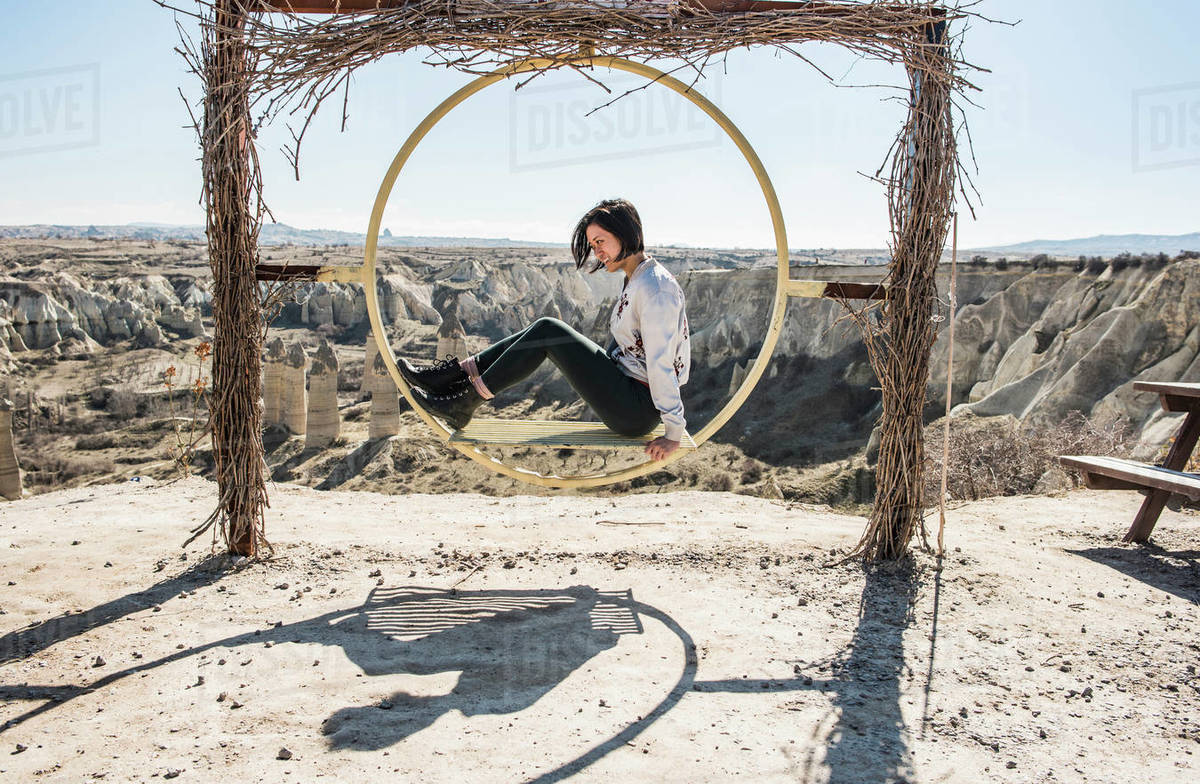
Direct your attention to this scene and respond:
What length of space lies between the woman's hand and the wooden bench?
2867 mm

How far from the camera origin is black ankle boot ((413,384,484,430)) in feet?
13.6

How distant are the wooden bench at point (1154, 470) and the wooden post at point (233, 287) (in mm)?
4930

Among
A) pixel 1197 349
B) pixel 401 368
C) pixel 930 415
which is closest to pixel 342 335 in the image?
pixel 930 415

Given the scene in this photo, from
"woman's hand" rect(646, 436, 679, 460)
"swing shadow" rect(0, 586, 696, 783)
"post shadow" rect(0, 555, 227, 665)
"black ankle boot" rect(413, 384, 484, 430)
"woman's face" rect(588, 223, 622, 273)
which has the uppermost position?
"woman's face" rect(588, 223, 622, 273)

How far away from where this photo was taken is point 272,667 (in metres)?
3.30

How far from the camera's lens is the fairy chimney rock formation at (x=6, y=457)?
79.8ft

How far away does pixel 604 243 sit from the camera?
3969mm

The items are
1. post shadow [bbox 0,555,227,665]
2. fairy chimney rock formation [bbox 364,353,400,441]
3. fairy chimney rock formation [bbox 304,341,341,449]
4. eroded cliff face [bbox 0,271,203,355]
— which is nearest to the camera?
post shadow [bbox 0,555,227,665]

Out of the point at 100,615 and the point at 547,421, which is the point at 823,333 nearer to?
the point at 547,421

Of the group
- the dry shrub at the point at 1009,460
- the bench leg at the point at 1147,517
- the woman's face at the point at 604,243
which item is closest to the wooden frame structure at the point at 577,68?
the woman's face at the point at 604,243

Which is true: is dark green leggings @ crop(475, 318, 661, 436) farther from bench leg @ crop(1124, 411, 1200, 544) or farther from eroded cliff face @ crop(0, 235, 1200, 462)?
bench leg @ crop(1124, 411, 1200, 544)

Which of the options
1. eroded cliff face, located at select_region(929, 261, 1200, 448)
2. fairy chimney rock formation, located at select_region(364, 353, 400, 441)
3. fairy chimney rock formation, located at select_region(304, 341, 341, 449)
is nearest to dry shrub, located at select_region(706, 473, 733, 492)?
eroded cliff face, located at select_region(929, 261, 1200, 448)

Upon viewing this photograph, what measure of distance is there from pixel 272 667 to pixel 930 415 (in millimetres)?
25446

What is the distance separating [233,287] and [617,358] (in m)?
2.07
